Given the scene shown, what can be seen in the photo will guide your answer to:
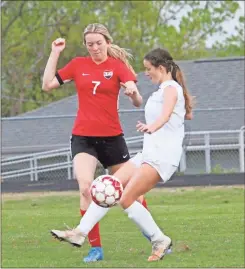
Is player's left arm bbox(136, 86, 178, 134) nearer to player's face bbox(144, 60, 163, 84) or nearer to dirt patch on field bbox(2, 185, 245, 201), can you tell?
player's face bbox(144, 60, 163, 84)

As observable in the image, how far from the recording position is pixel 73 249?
11391 mm

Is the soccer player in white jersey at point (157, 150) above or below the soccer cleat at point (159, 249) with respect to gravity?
above

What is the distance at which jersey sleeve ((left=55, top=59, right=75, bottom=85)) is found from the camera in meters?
10.6

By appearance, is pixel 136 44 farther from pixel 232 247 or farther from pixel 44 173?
pixel 232 247

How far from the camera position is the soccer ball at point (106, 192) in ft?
32.8

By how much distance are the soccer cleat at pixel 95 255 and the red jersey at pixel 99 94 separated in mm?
1120

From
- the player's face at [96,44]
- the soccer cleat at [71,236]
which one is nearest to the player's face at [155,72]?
the player's face at [96,44]

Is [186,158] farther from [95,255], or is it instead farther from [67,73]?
[95,255]

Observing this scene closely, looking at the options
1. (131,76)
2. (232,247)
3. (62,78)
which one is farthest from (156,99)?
(232,247)

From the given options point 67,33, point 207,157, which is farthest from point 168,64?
point 67,33

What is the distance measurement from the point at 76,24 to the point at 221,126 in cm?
1842

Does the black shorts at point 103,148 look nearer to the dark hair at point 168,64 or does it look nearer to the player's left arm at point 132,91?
the player's left arm at point 132,91

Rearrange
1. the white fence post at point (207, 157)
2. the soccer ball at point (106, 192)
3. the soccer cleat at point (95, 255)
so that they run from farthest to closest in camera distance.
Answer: the white fence post at point (207, 157) → the soccer cleat at point (95, 255) → the soccer ball at point (106, 192)

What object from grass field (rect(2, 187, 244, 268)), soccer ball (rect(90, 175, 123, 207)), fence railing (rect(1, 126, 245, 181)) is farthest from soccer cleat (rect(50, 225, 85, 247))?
fence railing (rect(1, 126, 245, 181))
